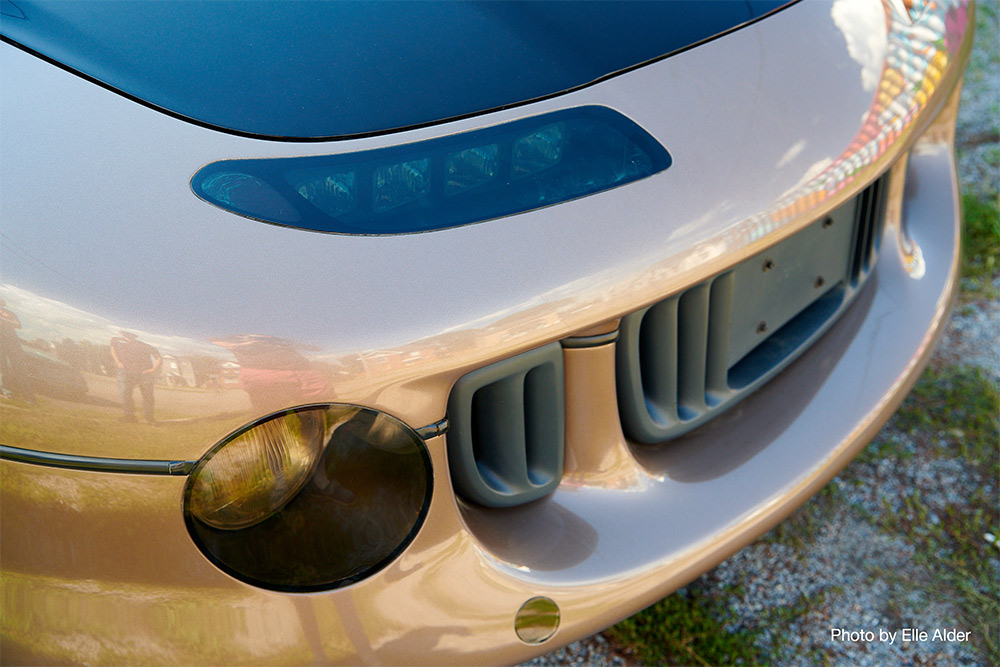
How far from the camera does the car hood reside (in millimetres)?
1149

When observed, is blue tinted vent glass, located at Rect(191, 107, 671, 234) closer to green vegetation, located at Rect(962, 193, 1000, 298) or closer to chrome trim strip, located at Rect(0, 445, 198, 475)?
chrome trim strip, located at Rect(0, 445, 198, 475)

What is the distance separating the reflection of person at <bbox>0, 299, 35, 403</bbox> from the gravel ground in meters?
1.11

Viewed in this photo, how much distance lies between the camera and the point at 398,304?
1012 millimetres

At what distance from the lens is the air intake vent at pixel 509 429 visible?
3.62 feet

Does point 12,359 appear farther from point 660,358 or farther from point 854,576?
point 854,576

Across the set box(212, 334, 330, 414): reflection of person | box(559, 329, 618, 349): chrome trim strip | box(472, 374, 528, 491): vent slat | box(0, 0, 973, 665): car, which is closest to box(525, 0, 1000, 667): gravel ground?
box(0, 0, 973, 665): car

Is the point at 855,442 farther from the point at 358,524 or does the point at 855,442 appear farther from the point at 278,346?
the point at 278,346

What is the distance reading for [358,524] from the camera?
109 centimetres

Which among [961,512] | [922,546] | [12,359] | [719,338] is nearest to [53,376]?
[12,359]

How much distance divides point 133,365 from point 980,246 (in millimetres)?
2772

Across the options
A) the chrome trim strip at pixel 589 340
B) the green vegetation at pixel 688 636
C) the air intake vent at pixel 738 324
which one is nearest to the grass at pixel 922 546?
the green vegetation at pixel 688 636

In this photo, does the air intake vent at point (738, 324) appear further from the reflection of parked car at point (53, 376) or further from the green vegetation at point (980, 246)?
the green vegetation at point (980, 246)

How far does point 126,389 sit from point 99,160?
0.98 ft

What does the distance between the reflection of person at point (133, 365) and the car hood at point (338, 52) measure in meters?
0.33
